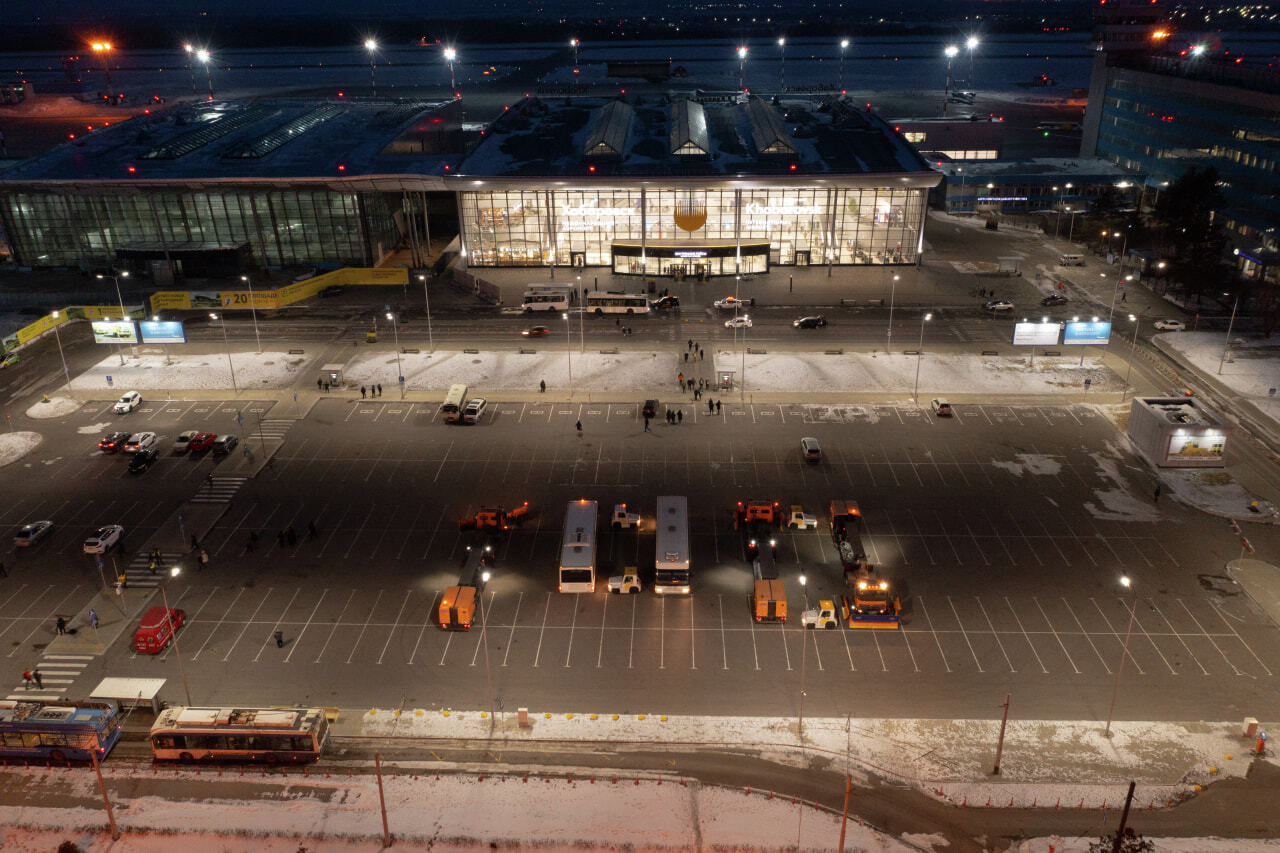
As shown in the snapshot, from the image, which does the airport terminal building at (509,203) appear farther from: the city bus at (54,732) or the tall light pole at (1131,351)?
the city bus at (54,732)

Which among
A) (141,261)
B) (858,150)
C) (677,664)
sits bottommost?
(677,664)

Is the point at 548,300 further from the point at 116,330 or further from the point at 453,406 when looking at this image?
the point at 116,330

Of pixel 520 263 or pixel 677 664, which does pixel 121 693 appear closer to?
pixel 677 664

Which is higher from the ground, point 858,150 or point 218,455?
point 858,150

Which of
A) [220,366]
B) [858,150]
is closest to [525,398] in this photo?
[220,366]

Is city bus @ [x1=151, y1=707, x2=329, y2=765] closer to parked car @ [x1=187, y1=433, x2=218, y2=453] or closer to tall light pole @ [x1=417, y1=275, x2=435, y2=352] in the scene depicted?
parked car @ [x1=187, y1=433, x2=218, y2=453]

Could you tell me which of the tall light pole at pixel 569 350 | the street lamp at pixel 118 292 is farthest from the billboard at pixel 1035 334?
the street lamp at pixel 118 292
